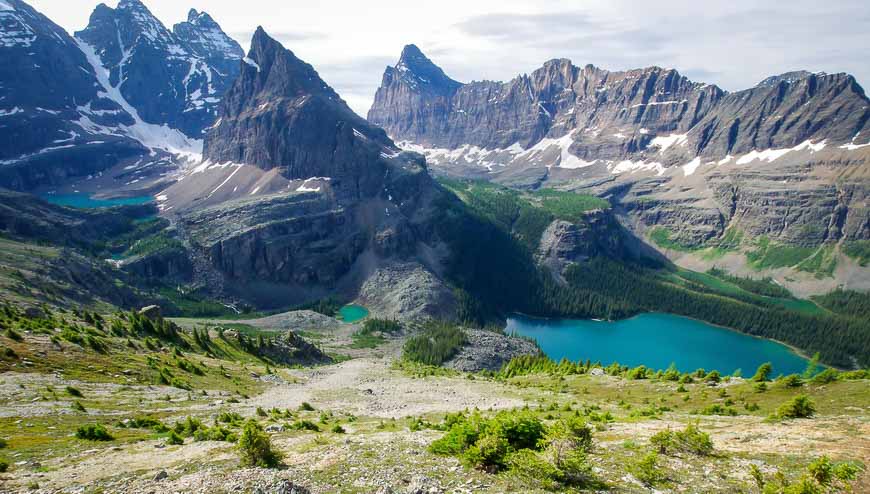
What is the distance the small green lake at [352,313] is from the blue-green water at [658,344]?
53678mm

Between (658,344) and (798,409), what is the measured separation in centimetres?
14745

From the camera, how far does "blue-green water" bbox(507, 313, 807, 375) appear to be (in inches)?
5792

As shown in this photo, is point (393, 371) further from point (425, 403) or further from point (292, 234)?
point (292, 234)

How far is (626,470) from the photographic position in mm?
22172

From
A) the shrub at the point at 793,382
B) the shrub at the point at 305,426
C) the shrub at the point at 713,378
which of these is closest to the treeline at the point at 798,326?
the shrub at the point at 713,378

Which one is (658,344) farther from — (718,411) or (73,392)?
(73,392)

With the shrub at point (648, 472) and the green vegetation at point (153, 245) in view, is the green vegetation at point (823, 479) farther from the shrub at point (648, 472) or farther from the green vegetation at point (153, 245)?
the green vegetation at point (153, 245)

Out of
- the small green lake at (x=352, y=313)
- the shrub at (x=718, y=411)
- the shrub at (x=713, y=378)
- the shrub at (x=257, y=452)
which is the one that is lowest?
the small green lake at (x=352, y=313)

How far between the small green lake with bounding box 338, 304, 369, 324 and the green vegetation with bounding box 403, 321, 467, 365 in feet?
101

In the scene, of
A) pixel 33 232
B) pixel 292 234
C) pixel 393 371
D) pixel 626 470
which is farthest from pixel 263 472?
pixel 33 232

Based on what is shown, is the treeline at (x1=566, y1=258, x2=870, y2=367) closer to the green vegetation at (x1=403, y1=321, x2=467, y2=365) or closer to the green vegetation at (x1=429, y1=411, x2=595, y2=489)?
the green vegetation at (x1=403, y1=321, x2=467, y2=365)

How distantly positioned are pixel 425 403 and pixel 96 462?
32.4 meters

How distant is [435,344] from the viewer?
123 metres

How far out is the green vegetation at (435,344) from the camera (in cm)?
11562
